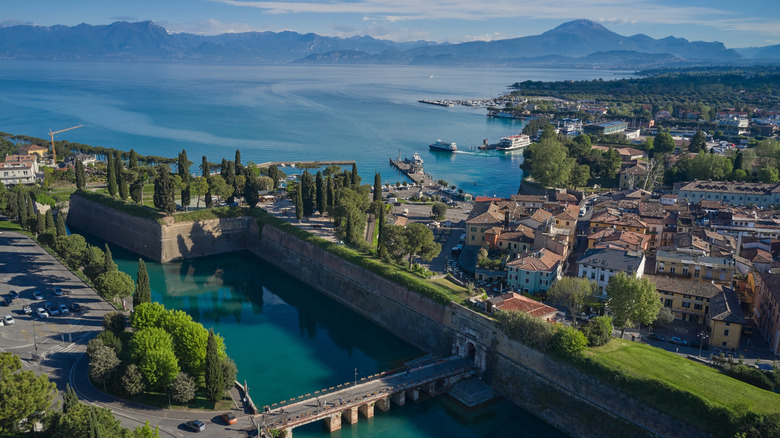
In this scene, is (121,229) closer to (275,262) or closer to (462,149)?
(275,262)

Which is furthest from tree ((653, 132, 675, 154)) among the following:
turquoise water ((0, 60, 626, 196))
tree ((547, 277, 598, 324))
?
tree ((547, 277, 598, 324))

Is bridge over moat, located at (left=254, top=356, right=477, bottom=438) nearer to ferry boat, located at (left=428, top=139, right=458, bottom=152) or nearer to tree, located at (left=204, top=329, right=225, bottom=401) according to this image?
tree, located at (left=204, top=329, right=225, bottom=401)

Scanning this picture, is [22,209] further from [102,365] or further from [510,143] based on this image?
[510,143]

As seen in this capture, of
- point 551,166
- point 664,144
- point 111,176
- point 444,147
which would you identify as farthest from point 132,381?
point 444,147

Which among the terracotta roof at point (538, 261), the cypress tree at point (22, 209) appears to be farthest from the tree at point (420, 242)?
the cypress tree at point (22, 209)

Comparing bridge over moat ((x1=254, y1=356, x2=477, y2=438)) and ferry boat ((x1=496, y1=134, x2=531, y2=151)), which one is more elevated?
ferry boat ((x1=496, y1=134, x2=531, y2=151))

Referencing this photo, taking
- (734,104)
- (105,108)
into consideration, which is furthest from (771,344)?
(105,108)
